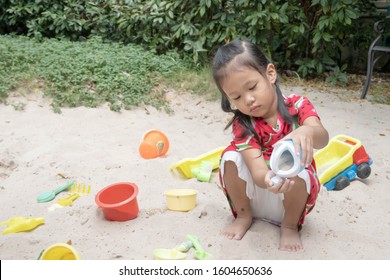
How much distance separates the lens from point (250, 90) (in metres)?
1.74

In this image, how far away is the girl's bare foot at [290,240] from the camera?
185 cm

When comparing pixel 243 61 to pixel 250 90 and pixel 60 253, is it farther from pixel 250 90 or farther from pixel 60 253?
pixel 60 253

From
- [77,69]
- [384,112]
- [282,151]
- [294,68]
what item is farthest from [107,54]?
[282,151]

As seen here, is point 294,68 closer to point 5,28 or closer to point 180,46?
point 180,46

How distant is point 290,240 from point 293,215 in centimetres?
11

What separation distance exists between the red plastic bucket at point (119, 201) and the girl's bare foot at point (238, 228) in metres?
0.46

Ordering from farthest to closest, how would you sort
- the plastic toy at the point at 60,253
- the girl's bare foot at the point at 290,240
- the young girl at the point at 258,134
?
the girl's bare foot at the point at 290,240
the young girl at the point at 258,134
the plastic toy at the point at 60,253

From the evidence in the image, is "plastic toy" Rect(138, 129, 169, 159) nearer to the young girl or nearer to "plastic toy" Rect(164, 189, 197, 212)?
"plastic toy" Rect(164, 189, 197, 212)

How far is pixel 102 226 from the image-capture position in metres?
2.07

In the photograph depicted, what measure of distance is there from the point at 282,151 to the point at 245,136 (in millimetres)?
340

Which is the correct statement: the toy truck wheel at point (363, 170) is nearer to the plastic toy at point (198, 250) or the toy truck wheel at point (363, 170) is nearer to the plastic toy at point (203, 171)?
the plastic toy at point (203, 171)

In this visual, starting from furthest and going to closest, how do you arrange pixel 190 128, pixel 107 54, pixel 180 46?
pixel 180 46, pixel 107 54, pixel 190 128

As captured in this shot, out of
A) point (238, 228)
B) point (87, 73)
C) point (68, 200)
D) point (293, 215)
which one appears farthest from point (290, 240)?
point (87, 73)

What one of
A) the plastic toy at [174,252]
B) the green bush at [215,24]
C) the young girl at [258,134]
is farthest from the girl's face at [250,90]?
the green bush at [215,24]
